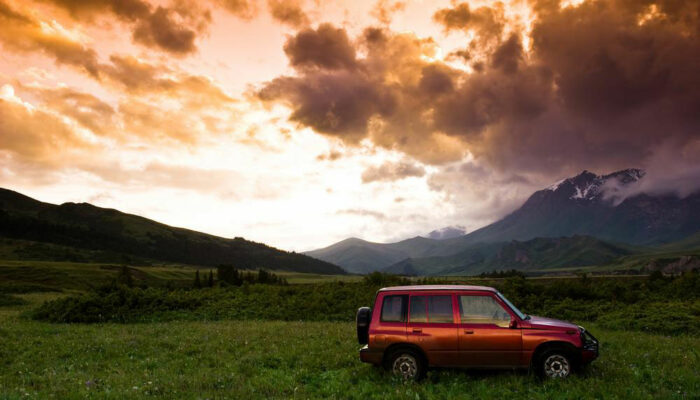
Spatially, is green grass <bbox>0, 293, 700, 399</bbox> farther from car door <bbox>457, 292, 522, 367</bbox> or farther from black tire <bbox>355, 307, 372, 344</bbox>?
black tire <bbox>355, 307, 372, 344</bbox>

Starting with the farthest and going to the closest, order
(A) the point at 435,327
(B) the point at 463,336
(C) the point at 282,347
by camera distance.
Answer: (C) the point at 282,347 → (A) the point at 435,327 → (B) the point at 463,336

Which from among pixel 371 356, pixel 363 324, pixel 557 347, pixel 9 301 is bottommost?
pixel 9 301

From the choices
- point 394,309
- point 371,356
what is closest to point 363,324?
point 371,356

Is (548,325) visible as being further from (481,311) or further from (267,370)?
(267,370)

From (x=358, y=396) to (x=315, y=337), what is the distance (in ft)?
35.2

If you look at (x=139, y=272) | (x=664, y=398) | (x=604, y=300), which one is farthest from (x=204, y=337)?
(x=139, y=272)

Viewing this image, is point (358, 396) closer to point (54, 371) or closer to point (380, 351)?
point (380, 351)

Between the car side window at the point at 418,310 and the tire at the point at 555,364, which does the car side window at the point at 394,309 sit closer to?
the car side window at the point at 418,310

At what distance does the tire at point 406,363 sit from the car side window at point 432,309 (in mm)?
1186

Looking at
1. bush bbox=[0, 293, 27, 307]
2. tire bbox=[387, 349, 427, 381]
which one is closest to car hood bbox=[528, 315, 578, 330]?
tire bbox=[387, 349, 427, 381]

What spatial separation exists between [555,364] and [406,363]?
497 centimetres

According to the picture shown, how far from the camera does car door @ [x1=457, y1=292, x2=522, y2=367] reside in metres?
14.0

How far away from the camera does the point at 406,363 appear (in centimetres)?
1454

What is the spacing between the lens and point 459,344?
1421cm
